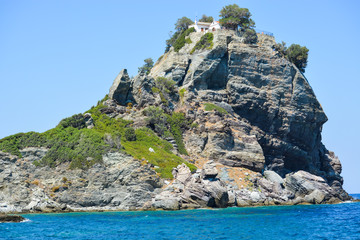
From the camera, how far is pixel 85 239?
34.0 metres

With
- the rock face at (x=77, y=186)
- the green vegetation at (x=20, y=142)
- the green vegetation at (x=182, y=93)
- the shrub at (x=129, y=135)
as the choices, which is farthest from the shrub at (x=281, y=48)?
the green vegetation at (x=20, y=142)

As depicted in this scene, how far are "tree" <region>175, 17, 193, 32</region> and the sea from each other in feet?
197

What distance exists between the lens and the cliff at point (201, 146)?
5609 cm

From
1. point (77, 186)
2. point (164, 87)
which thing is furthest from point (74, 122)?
point (164, 87)

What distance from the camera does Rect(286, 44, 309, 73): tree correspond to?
90.6 meters

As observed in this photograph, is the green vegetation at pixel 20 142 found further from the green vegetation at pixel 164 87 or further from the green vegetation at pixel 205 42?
the green vegetation at pixel 205 42

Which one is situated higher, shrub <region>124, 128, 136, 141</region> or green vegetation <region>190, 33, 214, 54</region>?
green vegetation <region>190, 33, 214, 54</region>

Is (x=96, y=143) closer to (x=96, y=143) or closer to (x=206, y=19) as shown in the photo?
(x=96, y=143)

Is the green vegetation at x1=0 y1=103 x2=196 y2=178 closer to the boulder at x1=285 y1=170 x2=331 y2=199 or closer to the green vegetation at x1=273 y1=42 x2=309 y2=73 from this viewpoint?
the boulder at x1=285 y1=170 x2=331 y2=199

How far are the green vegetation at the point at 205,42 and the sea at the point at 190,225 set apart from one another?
134 ft

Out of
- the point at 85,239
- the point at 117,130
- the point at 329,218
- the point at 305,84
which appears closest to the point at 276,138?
the point at 305,84

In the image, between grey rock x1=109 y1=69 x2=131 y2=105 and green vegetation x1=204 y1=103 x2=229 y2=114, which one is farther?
green vegetation x1=204 y1=103 x2=229 y2=114

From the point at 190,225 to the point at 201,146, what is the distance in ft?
112

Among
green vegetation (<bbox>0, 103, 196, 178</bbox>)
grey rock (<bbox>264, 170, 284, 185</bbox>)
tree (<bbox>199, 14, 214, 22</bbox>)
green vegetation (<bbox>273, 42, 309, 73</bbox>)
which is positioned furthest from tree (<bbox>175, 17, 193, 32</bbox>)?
grey rock (<bbox>264, 170, 284, 185</bbox>)
